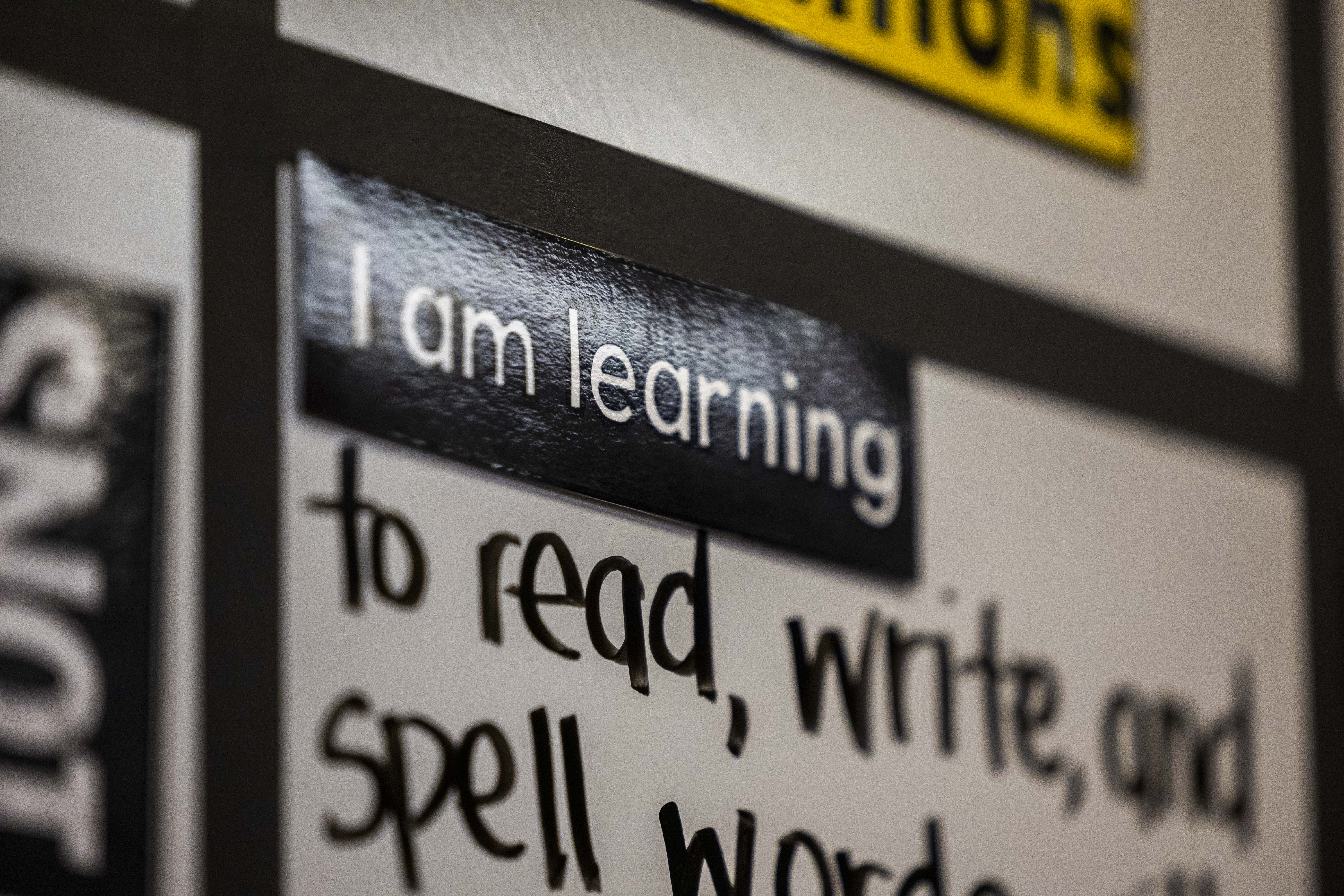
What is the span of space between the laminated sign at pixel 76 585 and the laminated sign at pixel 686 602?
0.42ft

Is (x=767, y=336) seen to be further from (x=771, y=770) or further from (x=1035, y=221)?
(x=1035, y=221)

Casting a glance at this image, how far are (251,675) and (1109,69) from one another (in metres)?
1.57

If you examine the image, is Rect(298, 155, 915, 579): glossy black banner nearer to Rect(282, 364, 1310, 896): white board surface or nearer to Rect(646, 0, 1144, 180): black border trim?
Rect(282, 364, 1310, 896): white board surface

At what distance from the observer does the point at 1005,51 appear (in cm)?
186

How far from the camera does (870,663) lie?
1546 millimetres

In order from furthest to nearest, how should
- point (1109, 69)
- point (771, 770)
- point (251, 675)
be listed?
point (1109, 69) → point (771, 770) → point (251, 675)

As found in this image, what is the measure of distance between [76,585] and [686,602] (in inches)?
23.5

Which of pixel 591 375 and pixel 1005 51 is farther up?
pixel 1005 51

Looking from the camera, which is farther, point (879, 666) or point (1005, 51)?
point (1005, 51)

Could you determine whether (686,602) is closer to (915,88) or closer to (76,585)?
(76,585)

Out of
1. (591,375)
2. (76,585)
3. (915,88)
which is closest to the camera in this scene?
(76,585)

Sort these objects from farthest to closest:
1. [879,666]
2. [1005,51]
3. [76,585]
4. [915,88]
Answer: [1005,51]
[915,88]
[879,666]
[76,585]

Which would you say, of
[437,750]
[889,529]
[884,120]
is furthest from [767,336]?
[437,750]

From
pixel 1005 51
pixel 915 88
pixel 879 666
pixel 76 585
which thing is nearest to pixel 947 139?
pixel 915 88
